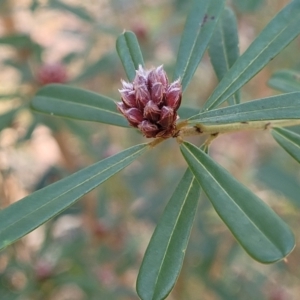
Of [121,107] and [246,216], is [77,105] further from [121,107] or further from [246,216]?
[246,216]

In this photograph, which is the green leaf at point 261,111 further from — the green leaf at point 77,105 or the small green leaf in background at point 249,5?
the small green leaf in background at point 249,5

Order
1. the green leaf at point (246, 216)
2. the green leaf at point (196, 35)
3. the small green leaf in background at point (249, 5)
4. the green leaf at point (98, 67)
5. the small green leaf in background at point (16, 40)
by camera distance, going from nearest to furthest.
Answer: the green leaf at point (246, 216) → the green leaf at point (196, 35) → the small green leaf in background at point (249, 5) → the small green leaf in background at point (16, 40) → the green leaf at point (98, 67)

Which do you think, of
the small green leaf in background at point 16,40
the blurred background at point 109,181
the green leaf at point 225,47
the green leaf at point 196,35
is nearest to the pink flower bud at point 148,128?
the green leaf at point 196,35

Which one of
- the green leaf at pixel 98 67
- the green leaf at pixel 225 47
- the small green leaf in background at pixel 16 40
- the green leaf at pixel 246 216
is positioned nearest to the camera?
the green leaf at pixel 246 216

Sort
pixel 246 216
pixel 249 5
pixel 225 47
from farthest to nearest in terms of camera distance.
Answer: pixel 249 5 < pixel 225 47 < pixel 246 216

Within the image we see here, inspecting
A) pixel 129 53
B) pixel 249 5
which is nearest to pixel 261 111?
pixel 129 53

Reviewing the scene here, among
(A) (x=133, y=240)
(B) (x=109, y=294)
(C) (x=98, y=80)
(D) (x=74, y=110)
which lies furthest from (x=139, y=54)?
(C) (x=98, y=80)
